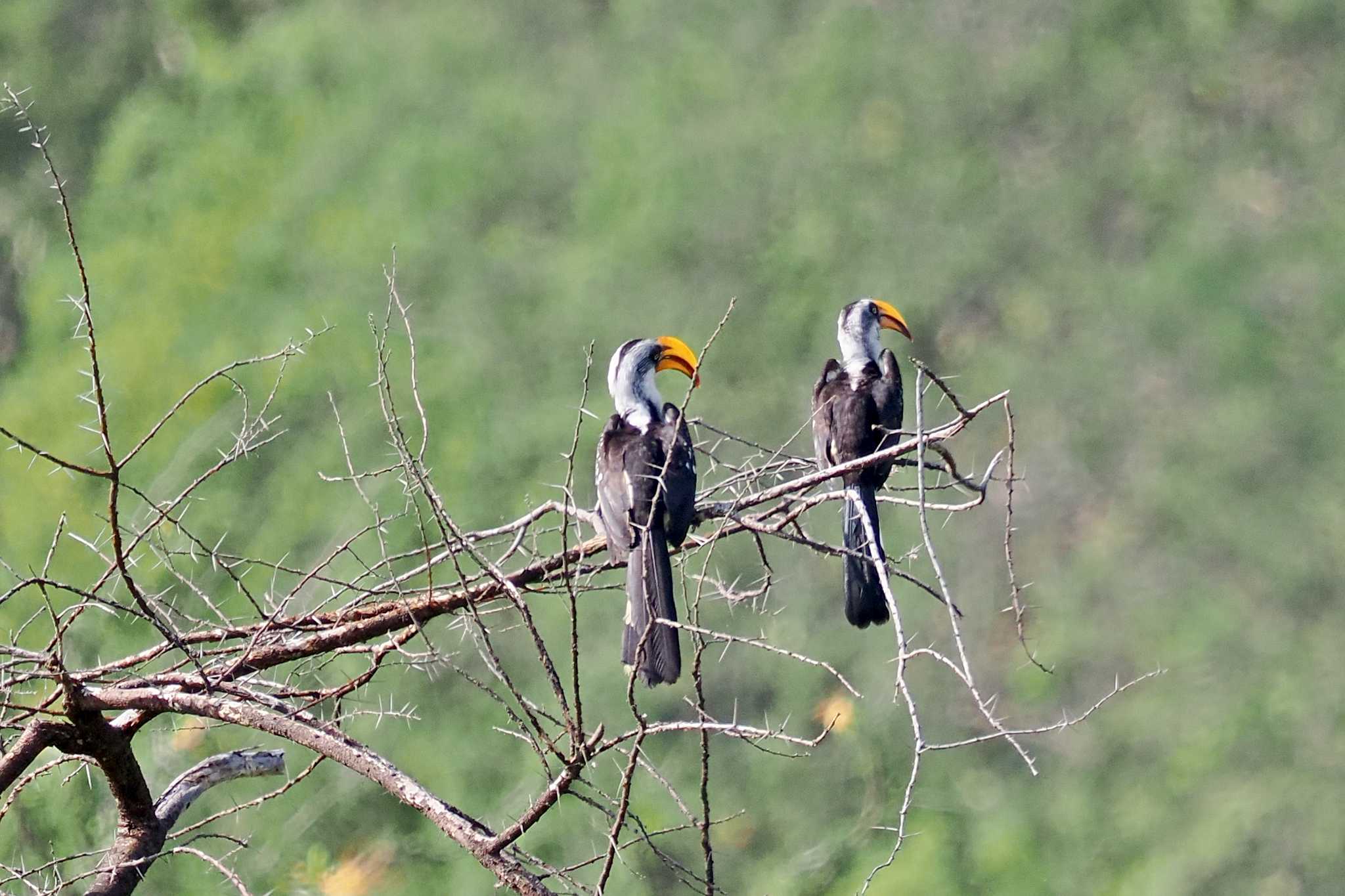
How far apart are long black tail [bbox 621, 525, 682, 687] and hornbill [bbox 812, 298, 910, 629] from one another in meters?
0.51

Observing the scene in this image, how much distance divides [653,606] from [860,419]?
0.99 m

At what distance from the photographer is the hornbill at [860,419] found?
366 cm

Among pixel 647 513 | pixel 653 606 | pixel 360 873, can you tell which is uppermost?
pixel 360 873

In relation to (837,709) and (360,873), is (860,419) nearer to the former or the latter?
(837,709)

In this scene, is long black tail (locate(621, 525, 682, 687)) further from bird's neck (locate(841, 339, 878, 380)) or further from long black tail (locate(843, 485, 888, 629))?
bird's neck (locate(841, 339, 878, 380))

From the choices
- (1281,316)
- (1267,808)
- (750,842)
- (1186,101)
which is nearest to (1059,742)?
(1267,808)

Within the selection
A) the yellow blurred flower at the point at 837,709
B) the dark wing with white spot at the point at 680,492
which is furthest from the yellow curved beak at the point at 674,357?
the yellow blurred flower at the point at 837,709

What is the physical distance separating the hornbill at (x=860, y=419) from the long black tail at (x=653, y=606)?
0.51 m

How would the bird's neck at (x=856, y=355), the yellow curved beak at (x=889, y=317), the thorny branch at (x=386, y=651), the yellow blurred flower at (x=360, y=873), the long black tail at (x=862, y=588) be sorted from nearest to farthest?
the thorny branch at (x=386, y=651) → the long black tail at (x=862, y=588) → the bird's neck at (x=856, y=355) → the yellow curved beak at (x=889, y=317) → the yellow blurred flower at (x=360, y=873)

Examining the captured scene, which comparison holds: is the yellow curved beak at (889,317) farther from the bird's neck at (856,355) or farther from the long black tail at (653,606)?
the long black tail at (653,606)

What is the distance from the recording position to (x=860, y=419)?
389cm

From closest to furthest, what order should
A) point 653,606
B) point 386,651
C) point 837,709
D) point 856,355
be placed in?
point 386,651, point 653,606, point 856,355, point 837,709

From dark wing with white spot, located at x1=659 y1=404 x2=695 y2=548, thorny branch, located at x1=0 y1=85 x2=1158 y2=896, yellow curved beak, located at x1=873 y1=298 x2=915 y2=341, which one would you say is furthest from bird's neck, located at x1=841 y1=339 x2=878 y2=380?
dark wing with white spot, located at x1=659 y1=404 x2=695 y2=548

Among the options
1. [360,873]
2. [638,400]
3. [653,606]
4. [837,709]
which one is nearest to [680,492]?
[653,606]
